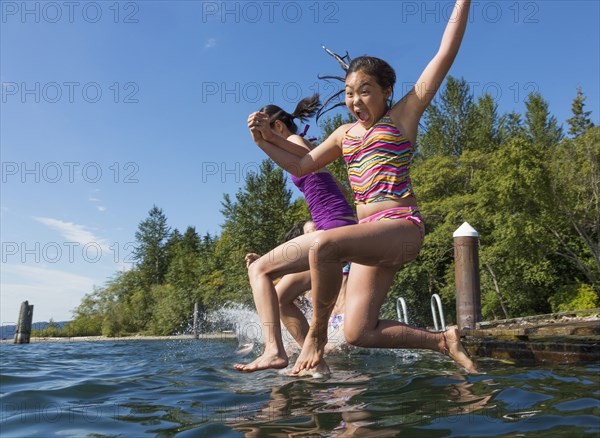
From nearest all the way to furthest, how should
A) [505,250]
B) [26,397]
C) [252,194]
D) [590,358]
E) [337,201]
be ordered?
[26,397], [590,358], [337,201], [505,250], [252,194]

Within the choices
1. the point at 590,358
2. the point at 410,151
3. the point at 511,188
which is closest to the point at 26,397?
the point at 410,151

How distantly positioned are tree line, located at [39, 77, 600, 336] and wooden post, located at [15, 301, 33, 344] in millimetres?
10950

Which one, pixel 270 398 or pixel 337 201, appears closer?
pixel 270 398

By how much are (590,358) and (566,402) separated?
4.98 feet

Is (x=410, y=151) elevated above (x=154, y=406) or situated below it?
above

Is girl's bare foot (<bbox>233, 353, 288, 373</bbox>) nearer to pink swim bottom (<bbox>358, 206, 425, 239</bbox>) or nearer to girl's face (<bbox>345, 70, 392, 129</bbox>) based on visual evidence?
pink swim bottom (<bbox>358, 206, 425, 239</bbox>)

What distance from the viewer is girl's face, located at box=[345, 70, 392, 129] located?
122 inches

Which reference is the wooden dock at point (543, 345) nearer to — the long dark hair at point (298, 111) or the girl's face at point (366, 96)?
the girl's face at point (366, 96)

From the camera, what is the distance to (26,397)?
300cm

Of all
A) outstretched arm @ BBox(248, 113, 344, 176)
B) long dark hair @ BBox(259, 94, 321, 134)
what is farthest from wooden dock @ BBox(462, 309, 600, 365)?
long dark hair @ BBox(259, 94, 321, 134)

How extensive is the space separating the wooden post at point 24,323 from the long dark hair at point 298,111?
21100 millimetres

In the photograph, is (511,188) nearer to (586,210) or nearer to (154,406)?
(586,210)

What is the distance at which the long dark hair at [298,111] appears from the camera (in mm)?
4105

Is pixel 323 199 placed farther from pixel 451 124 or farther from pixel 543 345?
pixel 451 124
